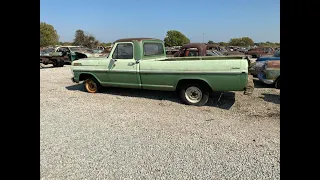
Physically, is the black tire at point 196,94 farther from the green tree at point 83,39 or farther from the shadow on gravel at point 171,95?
the green tree at point 83,39

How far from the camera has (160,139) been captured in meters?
4.11

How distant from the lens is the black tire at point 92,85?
831 cm

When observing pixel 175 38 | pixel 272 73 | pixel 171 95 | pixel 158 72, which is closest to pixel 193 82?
pixel 158 72

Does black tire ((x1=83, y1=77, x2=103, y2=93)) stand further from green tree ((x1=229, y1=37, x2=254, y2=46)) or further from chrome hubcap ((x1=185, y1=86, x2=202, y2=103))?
green tree ((x1=229, y1=37, x2=254, y2=46))

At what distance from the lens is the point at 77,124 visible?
5.06 m

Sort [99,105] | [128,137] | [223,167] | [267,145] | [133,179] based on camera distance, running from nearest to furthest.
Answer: [133,179] < [223,167] < [267,145] < [128,137] < [99,105]

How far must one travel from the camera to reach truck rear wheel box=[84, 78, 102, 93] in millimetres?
8312

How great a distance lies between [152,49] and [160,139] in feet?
14.3

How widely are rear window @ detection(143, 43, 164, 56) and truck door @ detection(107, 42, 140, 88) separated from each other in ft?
1.35

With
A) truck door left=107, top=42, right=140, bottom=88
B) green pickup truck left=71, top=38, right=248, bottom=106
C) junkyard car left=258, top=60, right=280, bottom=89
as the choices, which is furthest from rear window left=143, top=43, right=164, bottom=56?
junkyard car left=258, top=60, right=280, bottom=89
